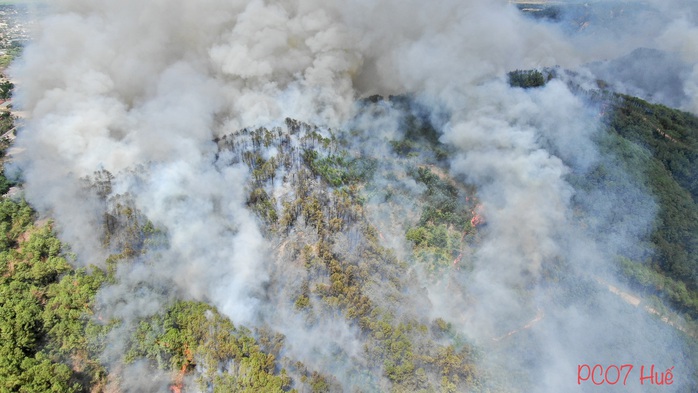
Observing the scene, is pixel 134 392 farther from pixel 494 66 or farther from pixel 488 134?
pixel 494 66

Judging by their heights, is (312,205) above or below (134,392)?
above

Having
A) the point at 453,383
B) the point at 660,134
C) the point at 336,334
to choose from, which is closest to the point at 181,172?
the point at 336,334

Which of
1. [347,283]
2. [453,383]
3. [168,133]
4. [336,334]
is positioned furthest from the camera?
[168,133]

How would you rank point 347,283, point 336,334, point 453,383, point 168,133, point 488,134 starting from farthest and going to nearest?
1. point 488,134
2. point 168,133
3. point 347,283
4. point 336,334
5. point 453,383

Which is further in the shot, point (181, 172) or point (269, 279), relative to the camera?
point (181, 172)

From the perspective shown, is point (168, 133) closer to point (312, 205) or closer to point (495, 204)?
point (312, 205)

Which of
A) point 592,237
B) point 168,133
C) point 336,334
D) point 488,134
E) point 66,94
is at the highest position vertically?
point 66,94
